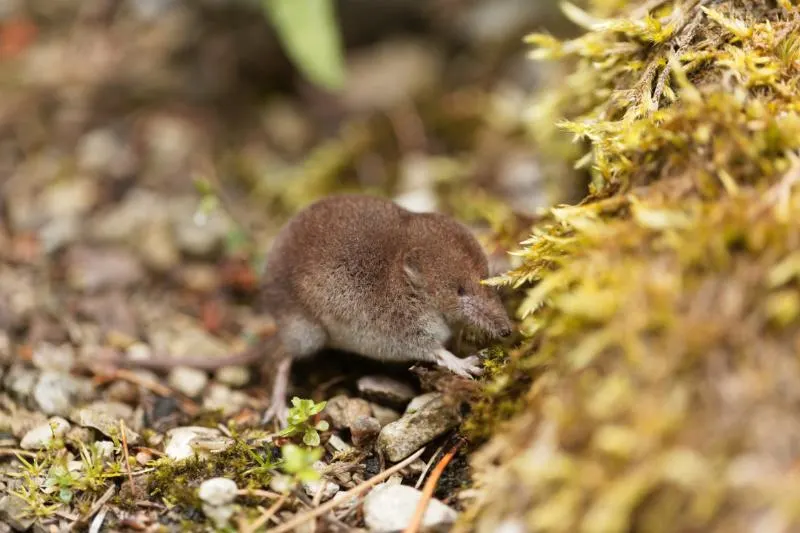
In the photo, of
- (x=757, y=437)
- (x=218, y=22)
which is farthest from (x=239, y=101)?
(x=757, y=437)

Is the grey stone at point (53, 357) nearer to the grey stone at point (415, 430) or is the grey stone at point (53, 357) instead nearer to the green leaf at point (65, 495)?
the green leaf at point (65, 495)

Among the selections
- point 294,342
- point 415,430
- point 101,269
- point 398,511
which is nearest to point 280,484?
point 398,511

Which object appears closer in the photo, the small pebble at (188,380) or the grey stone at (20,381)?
the grey stone at (20,381)

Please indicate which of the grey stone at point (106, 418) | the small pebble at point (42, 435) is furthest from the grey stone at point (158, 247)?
the small pebble at point (42, 435)

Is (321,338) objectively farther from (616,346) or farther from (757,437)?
(757,437)

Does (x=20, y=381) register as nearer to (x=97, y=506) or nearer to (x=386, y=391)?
(x=97, y=506)

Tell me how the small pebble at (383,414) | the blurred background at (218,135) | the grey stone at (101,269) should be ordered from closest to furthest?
the small pebble at (383,414) < the grey stone at (101,269) < the blurred background at (218,135)
